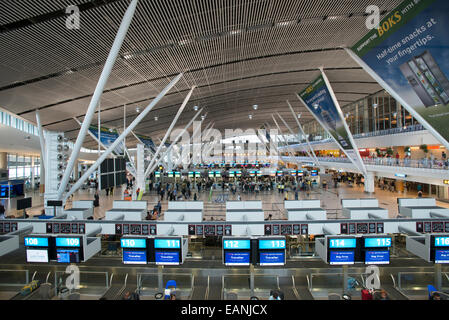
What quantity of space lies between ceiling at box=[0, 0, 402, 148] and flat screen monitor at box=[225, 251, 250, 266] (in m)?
8.79

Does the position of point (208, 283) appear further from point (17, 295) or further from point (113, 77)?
point (113, 77)

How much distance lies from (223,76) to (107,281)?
52.6ft

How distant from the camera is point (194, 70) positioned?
16891mm

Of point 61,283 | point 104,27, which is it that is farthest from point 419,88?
point 61,283

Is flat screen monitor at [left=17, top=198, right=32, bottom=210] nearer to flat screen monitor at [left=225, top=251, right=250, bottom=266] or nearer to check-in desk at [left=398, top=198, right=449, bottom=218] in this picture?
flat screen monitor at [left=225, top=251, right=250, bottom=266]

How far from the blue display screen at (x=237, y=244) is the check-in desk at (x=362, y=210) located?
15.3 ft

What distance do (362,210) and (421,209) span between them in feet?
6.99

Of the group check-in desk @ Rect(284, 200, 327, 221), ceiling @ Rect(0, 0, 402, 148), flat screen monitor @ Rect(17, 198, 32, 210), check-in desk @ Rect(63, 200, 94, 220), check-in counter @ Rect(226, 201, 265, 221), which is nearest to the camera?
check-in counter @ Rect(226, 201, 265, 221)

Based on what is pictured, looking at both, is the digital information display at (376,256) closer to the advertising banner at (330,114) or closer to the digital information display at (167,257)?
the digital information display at (167,257)

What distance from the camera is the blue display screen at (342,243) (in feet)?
22.0

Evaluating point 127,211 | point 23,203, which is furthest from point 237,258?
point 23,203

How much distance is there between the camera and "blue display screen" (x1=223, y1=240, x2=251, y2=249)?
6.71 meters

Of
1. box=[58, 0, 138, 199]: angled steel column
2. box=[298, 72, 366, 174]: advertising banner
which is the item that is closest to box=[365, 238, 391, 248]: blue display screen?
box=[58, 0, 138, 199]: angled steel column
